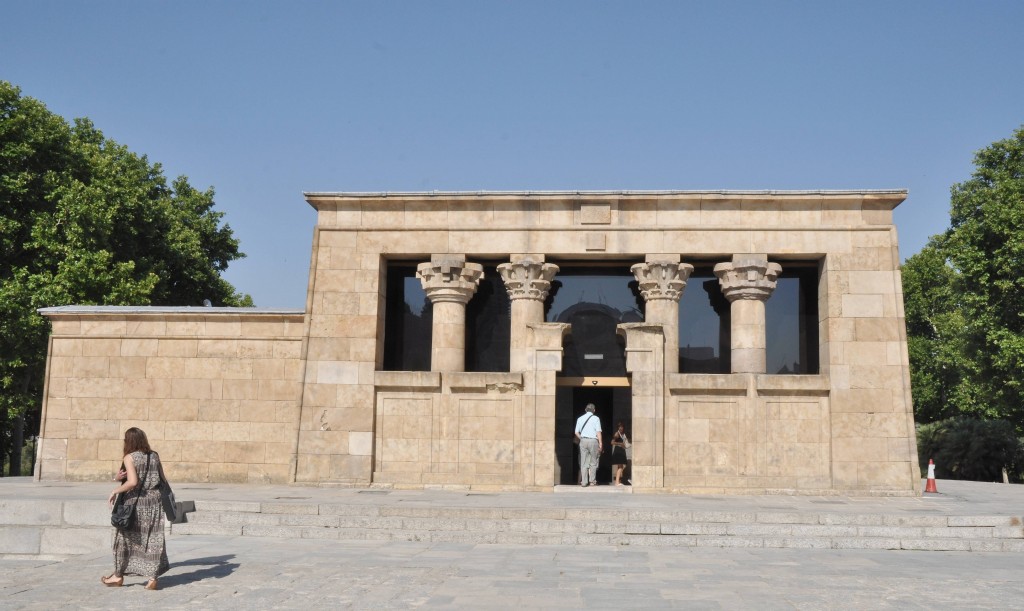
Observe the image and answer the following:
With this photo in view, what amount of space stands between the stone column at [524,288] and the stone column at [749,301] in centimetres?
428

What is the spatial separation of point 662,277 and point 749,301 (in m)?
2.20

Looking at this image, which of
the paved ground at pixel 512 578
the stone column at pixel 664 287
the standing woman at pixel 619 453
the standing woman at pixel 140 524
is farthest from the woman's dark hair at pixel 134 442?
the stone column at pixel 664 287

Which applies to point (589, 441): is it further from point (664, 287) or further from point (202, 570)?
point (202, 570)

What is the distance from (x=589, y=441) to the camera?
830 inches

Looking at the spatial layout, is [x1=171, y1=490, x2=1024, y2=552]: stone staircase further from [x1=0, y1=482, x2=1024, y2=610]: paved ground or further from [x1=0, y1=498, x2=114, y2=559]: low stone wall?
[x1=0, y1=498, x2=114, y2=559]: low stone wall

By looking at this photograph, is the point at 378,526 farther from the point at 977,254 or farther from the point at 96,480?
the point at 977,254

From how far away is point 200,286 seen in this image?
44281 millimetres

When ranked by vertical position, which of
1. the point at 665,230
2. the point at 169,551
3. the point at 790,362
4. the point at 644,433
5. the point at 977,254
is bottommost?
the point at 169,551

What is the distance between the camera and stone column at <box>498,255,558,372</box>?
22.3 m

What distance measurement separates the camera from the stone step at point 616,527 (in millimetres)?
14516

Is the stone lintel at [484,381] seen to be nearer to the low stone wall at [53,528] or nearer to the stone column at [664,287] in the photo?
the stone column at [664,287]

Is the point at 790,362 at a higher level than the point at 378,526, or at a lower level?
higher

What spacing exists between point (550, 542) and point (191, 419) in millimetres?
11481

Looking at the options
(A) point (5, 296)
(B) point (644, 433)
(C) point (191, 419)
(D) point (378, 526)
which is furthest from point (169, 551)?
(A) point (5, 296)
